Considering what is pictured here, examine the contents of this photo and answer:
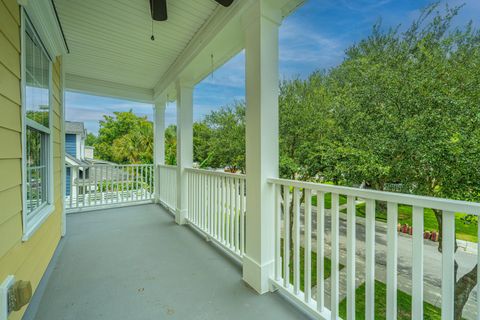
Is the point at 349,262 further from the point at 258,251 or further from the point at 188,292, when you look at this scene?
the point at 188,292

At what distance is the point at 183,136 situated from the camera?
3.81m

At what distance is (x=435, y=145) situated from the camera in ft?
6.94

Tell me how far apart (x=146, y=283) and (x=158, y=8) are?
2.58 metres

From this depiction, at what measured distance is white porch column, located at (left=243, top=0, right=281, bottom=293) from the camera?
1926mm

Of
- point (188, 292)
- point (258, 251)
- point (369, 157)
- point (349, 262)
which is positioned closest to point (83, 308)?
point (188, 292)

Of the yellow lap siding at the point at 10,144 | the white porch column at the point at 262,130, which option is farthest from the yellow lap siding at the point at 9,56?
the white porch column at the point at 262,130

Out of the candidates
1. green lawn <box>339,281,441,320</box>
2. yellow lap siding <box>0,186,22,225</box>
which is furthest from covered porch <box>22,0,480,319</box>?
yellow lap siding <box>0,186,22,225</box>

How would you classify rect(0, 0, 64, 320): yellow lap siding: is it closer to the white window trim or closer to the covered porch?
the white window trim

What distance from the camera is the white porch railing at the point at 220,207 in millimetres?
2459

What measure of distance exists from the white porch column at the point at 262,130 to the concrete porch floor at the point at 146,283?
288 millimetres

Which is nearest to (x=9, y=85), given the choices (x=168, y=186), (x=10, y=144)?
(x=10, y=144)

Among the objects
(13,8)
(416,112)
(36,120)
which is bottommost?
(36,120)

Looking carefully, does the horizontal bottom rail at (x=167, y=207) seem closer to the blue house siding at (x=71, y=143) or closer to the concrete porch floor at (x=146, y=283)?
the concrete porch floor at (x=146, y=283)

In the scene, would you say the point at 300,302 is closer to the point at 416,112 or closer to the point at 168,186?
the point at 416,112
